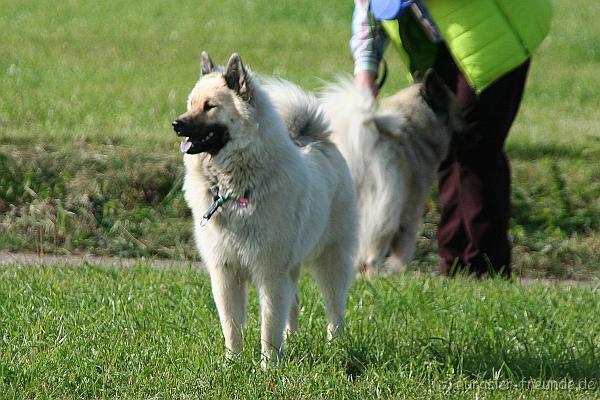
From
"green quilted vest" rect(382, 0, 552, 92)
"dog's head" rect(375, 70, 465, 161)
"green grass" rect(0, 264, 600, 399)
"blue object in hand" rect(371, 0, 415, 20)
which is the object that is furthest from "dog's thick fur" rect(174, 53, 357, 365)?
"dog's head" rect(375, 70, 465, 161)

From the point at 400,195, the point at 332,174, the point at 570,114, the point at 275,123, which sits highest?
the point at 275,123

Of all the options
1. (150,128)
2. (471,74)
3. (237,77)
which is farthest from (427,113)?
(150,128)

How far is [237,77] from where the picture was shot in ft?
14.3

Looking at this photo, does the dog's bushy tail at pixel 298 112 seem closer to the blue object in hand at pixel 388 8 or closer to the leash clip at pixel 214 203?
the leash clip at pixel 214 203

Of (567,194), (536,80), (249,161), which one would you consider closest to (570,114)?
(536,80)

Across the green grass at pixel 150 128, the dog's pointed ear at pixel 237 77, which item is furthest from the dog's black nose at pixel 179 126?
the green grass at pixel 150 128

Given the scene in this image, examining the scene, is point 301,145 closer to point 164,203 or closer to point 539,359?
point 539,359

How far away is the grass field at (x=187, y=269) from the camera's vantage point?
4.38 m

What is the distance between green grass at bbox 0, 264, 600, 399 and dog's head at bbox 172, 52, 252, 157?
0.90 metres

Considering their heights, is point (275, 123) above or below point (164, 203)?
above

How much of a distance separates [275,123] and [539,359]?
153 centimetres

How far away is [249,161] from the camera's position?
4.41m

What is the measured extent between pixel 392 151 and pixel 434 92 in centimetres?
43

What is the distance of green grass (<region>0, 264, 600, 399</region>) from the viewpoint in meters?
4.26
